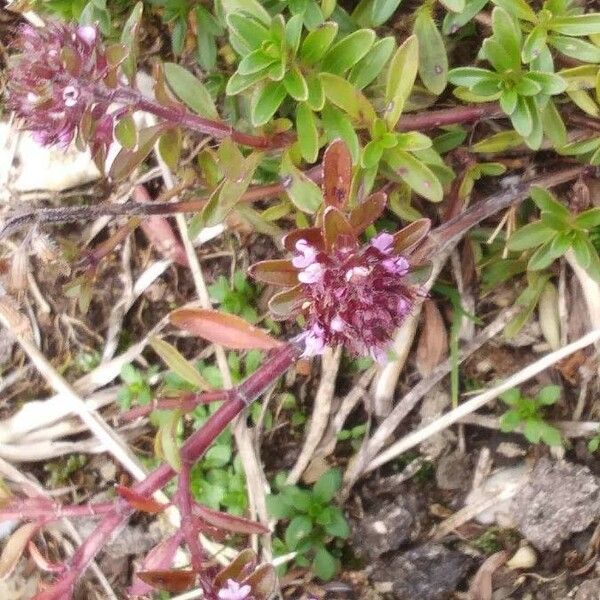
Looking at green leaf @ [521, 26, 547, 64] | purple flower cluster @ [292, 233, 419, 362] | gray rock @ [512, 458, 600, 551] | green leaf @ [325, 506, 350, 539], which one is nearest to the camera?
purple flower cluster @ [292, 233, 419, 362]

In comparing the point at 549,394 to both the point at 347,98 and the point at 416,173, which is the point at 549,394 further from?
the point at 347,98

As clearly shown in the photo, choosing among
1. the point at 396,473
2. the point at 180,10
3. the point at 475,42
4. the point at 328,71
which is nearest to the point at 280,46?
the point at 328,71

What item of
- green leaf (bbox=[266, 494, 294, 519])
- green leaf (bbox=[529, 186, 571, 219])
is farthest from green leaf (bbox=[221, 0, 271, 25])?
green leaf (bbox=[266, 494, 294, 519])

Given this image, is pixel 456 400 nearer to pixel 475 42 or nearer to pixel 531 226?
pixel 531 226

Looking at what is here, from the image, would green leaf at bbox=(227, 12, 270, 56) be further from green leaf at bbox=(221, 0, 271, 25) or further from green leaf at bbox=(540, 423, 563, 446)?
green leaf at bbox=(540, 423, 563, 446)

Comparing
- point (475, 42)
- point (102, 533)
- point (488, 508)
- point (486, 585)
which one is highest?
point (475, 42)

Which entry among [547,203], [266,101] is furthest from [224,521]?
[547,203]
